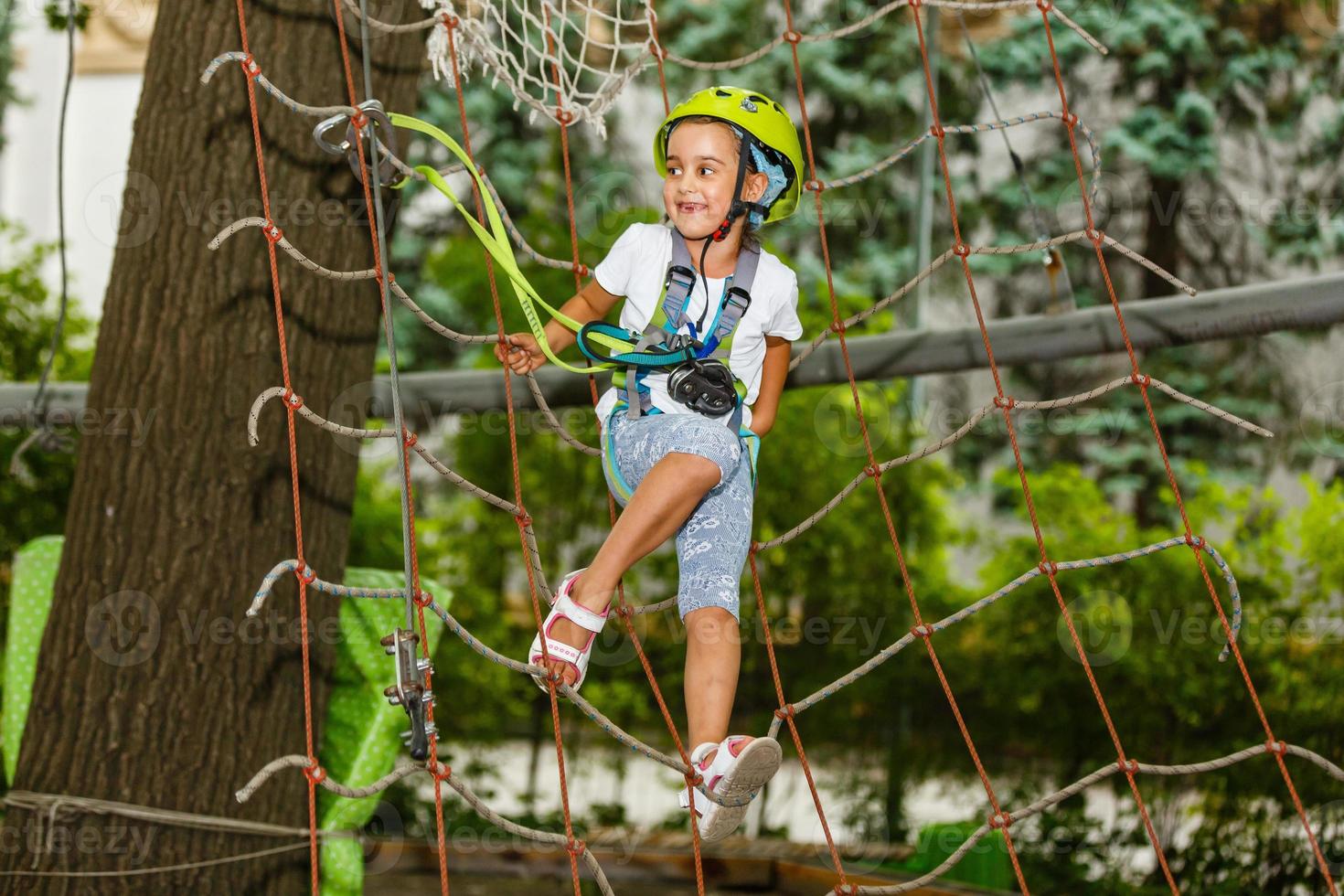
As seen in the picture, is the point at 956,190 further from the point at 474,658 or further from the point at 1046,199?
the point at 474,658

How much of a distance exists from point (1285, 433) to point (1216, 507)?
3217mm

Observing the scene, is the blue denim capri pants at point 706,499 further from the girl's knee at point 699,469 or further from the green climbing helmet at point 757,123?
the green climbing helmet at point 757,123

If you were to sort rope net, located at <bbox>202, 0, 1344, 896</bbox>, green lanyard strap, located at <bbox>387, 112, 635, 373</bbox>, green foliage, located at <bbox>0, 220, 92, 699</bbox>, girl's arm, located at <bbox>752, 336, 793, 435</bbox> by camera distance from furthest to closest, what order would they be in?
green foliage, located at <bbox>0, 220, 92, 699</bbox>, girl's arm, located at <bbox>752, 336, 793, 435</bbox>, green lanyard strap, located at <bbox>387, 112, 635, 373</bbox>, rope net, located at <bbox>202, 0, 1344, 896</bbox>

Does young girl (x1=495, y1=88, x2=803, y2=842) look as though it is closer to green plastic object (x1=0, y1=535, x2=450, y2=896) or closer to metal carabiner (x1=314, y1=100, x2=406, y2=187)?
metal carabiner (x1=314, y1=100, x2=406, y2=187)

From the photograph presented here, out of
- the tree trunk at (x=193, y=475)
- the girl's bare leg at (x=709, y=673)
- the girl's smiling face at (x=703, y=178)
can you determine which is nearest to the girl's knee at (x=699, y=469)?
the girl's bare leg at (x=709, y=673)

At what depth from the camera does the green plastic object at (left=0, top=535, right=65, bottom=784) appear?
218 cm

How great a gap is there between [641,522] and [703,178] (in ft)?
1.43

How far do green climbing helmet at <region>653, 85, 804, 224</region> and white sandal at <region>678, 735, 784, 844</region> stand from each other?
0.69m

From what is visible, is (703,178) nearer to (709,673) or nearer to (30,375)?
(709,673)

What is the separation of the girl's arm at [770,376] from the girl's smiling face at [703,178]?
0.20 meters

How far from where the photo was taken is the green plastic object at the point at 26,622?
218cm

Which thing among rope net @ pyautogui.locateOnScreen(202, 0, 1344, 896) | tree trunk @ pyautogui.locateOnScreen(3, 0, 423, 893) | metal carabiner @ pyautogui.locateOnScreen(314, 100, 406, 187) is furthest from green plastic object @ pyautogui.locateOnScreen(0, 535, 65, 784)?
metal carabiner @ pyautogui.locateOnScreen(314, 100, 406, 187)

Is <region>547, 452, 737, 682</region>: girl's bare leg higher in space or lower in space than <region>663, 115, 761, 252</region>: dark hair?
lower

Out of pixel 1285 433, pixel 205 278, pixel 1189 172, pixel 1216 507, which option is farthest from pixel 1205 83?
pixel 205 278
